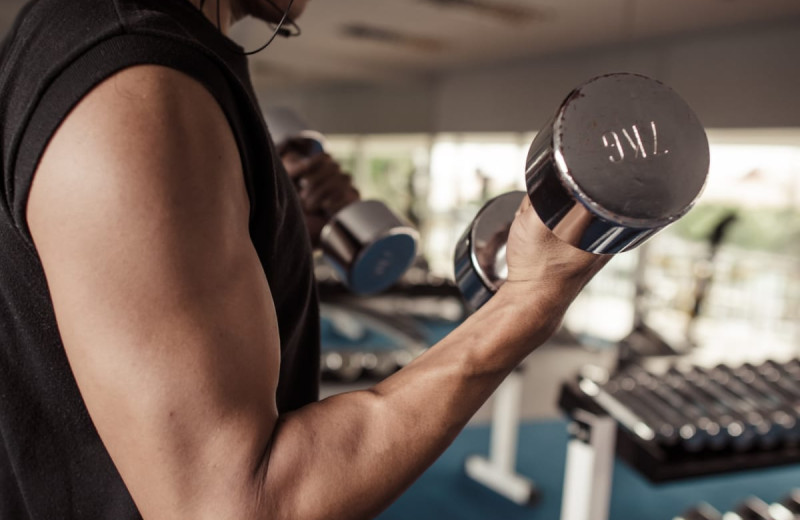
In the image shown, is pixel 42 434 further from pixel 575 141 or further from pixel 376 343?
pixel 376 343

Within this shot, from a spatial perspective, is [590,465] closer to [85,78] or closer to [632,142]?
[632,142]

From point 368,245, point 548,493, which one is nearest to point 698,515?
point 548,493

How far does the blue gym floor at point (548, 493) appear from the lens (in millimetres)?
3100

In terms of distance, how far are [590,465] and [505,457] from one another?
156 cm

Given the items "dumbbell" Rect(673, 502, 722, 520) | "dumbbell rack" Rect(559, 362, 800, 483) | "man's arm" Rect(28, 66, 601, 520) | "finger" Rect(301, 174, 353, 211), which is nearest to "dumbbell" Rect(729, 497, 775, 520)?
"dumbbell" Rect(673, 502, 722, 520)

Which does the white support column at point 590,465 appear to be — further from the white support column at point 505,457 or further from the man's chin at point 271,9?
the man's chin at point 271,9

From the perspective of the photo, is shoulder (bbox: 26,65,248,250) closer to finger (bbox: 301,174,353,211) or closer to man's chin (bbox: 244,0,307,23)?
man's chin (bbox: 244,0,307,23)

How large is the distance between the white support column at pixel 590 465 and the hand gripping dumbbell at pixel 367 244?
1.03 metres

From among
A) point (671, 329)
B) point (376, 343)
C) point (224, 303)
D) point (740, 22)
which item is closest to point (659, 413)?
point (224, 303)

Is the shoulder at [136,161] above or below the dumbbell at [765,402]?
above

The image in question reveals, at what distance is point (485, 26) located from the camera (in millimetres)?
6355

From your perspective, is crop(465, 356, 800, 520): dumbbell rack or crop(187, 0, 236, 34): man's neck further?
crop(465, 356, 800, 520): dumbbell rack

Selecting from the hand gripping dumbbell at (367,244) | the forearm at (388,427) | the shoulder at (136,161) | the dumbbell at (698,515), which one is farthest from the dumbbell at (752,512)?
the shoulder at (136,161)

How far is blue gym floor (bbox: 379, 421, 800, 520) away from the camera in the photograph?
10.2 ft
